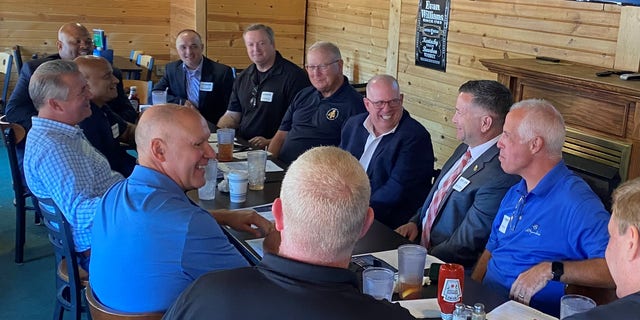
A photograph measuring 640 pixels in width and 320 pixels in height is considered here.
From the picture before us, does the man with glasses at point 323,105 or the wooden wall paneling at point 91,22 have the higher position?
the wooden wall paneling at point 91,22

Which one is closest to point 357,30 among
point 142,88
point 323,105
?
point 142,88

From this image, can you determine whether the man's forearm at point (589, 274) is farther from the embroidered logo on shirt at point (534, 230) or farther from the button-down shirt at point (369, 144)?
the button-down shirt at point (369, 144)

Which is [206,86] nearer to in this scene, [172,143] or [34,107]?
[34,107]

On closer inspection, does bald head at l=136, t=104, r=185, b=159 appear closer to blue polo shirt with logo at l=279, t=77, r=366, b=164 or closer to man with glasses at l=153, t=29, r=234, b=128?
blue polo shirt with logo at l=279, t=77, r=366, b=164

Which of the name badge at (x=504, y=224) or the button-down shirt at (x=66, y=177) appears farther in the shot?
the button-down shirt at (x=66, y=177)

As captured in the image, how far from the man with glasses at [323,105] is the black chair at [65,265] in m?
1.79

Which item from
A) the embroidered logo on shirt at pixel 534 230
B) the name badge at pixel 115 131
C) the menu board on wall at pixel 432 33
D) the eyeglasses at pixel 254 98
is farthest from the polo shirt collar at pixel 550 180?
the menu board on wall at pixel 432 33

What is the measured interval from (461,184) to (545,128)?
0.53 m

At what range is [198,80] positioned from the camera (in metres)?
5.71

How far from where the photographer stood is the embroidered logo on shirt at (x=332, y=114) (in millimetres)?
4402

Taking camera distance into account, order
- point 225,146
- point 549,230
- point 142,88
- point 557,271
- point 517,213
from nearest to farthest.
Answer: point 557,271, point 549,230, point 517,213, point 225,146, point 142,88

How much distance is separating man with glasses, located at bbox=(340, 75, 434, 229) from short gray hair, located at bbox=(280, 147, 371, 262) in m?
2.00

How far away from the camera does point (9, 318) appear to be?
3512mm

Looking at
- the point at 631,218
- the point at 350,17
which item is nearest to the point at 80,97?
the point at 631,218
